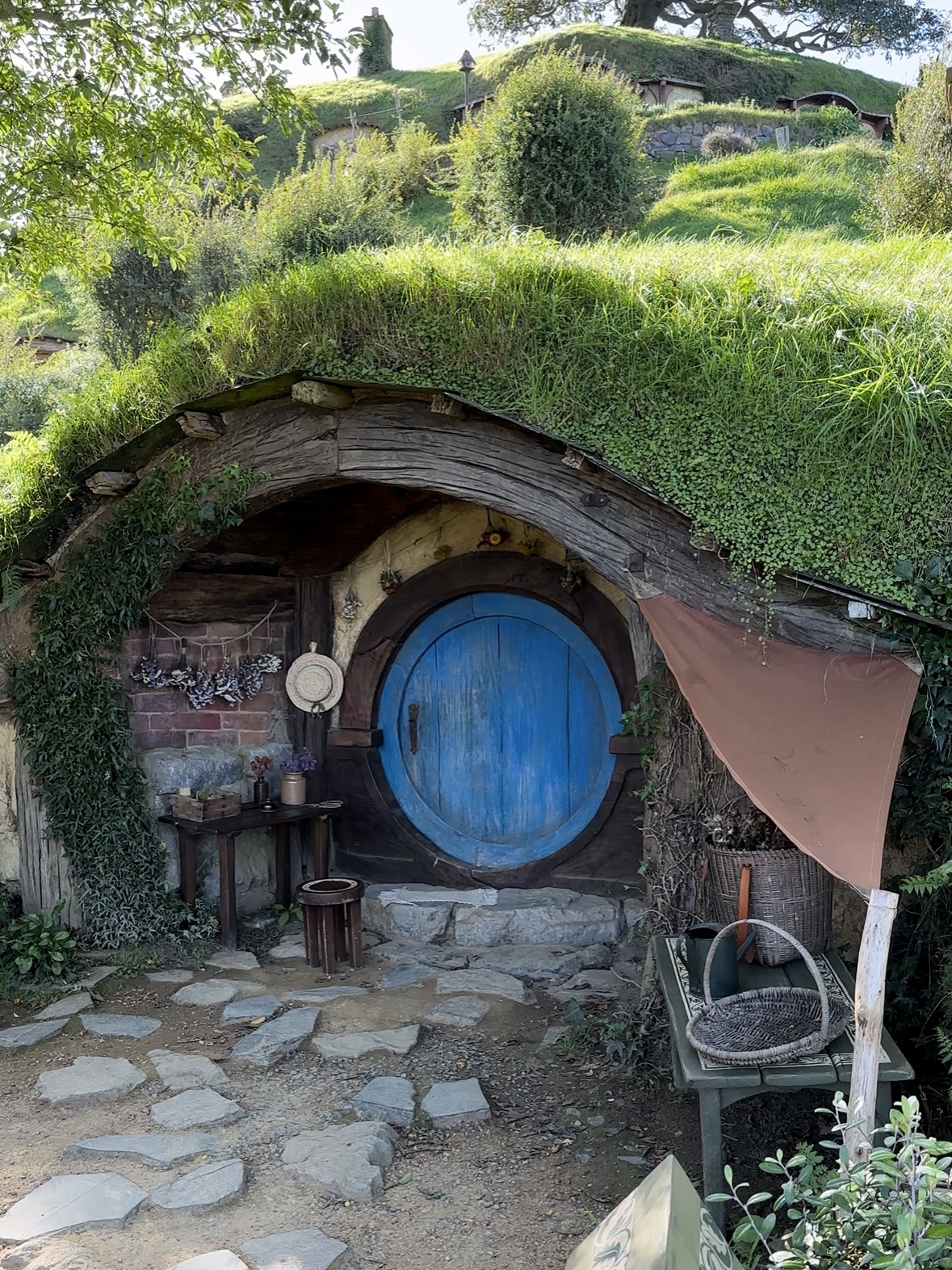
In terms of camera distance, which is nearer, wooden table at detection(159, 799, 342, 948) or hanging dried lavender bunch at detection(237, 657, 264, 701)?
wooden table at detection(159, 799, 342, 948)

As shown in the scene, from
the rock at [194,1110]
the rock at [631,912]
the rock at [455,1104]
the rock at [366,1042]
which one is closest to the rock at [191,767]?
the rock at [366,1042]

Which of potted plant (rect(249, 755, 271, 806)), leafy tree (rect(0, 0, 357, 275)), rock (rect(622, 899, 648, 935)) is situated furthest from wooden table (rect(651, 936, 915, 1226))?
leafy tree (rect(0, 0, 357, 275))

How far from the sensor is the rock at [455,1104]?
3709 millimetres

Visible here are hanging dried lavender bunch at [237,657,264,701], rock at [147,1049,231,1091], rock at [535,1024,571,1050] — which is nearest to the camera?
rock at [147,1049,231,1091]

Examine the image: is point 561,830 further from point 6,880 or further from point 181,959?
point 6,880

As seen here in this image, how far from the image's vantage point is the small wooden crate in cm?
546

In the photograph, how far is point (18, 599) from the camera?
204 inches

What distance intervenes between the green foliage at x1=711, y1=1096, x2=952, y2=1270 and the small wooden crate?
3860 mm

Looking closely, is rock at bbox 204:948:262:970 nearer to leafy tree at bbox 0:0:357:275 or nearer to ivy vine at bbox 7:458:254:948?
ivy vine at bbox 7:458:254:948

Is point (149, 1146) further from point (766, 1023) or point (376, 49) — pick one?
point (376, 49)

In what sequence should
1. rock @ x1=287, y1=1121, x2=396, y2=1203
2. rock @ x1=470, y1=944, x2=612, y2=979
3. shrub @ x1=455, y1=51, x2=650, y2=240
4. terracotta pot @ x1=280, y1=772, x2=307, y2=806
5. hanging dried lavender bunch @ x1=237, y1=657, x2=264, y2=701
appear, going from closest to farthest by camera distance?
rock @ x1=287, y1=1121, x2=396, y2=1203 → rock @ x1=470, y1=944, x2=612, y2=979 → terracotta pot @ x1=280, y1=772, x2=307, y2=806 → hanging dried lavender bunch @ x1=237, y1=657, x2=264, y2=701 → shrub @ x1=455, y1=51, x2=650, y2=240

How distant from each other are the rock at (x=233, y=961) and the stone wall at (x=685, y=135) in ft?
51.2

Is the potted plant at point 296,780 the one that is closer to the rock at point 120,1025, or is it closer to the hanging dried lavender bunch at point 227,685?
the hanging dried lavender bunch at point 227,685

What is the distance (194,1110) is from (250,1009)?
919mm
